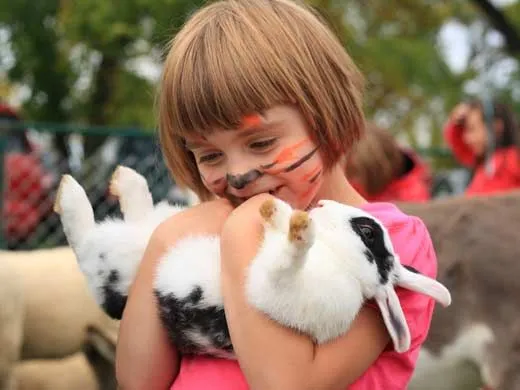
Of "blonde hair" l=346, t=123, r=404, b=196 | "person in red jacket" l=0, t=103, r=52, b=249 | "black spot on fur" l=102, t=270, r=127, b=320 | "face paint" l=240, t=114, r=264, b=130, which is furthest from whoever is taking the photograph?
"person in red jacket" l=0, t=103, r=52, b=249

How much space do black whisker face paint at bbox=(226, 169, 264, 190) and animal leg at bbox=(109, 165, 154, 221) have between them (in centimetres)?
25

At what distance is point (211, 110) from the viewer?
49.7 inches

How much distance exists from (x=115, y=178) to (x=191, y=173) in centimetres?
13

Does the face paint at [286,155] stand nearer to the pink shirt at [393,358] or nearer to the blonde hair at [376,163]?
the pink shirt at [393,358]

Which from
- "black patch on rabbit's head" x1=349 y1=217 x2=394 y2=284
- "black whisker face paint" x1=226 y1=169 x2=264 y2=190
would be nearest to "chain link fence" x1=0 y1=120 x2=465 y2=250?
"black whisker face paint" x1=226 y1=169 x2=264 y2=190

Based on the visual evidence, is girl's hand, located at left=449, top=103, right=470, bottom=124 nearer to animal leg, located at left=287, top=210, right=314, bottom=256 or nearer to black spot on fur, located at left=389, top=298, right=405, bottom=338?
black spot on fur, located at left=389, top=298, right=405, bottom=338

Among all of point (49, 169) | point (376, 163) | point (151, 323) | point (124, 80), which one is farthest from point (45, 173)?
point (124, 80)

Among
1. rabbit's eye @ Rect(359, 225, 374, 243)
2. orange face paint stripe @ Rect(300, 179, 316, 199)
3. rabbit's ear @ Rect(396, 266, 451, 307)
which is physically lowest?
rabbit's ear @ Rect(396, 266, 451, 307)

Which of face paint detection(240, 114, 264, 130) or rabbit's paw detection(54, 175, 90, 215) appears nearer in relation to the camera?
face paint detection(240, 114, 264, 130)

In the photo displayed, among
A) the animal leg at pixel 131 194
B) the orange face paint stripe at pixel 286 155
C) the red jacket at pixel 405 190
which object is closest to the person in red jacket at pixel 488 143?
the red jacket at pixel 405 190

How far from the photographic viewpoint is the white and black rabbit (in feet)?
3.68

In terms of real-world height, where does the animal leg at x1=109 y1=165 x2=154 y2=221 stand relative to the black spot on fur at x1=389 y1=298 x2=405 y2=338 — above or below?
below

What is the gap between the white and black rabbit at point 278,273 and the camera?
3.68 ft

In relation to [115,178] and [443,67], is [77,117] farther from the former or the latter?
[115,178]
